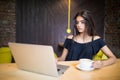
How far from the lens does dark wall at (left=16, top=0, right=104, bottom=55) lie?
12.6 ft

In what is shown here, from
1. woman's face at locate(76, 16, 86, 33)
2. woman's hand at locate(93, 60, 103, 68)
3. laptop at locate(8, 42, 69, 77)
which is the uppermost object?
woman's face at locate(76, 16, 86, 33)

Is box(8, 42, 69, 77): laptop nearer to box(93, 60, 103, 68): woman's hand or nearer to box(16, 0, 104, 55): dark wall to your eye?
box(93, 60, 103, 68): woman's hand

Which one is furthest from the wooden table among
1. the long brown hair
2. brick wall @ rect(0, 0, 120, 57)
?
brick wall @ rect(0, 0, 120, 57)

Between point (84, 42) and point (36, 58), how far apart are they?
2.79 ft

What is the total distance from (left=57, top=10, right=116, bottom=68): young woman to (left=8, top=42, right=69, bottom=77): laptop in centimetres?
62

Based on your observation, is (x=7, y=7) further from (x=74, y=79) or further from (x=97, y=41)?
(x=74, y=79)

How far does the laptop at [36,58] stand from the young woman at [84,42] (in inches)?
24.6

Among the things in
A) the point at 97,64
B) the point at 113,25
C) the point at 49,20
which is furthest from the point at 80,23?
the point at 49,20

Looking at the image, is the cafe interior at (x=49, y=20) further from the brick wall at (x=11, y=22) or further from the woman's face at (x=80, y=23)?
the woman's face at (x=80, y=23)

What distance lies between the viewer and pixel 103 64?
1454 millimetres

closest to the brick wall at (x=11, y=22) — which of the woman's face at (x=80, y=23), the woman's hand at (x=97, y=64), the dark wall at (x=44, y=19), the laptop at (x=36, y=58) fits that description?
the dark wall at (x=44, y=19)

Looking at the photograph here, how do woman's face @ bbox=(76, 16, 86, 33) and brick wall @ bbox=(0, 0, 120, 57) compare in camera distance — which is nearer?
woman's face @ bbox=(76, 16, 86, 33)

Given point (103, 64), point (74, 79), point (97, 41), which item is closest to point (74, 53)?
point (97, 41)

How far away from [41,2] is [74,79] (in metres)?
2.97
